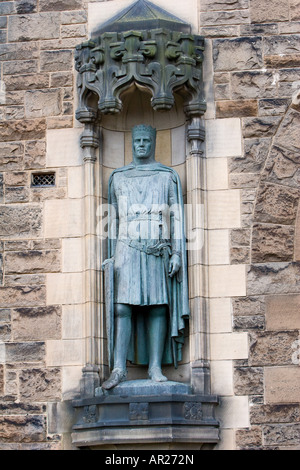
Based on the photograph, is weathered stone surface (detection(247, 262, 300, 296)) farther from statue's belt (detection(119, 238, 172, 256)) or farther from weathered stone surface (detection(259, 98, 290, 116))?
weathered stone surface (detection(259, 98, 290, 116))

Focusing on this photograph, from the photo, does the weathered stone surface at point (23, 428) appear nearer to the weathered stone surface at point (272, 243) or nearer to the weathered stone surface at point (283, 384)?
the weathered stone surface at point (283, 384)

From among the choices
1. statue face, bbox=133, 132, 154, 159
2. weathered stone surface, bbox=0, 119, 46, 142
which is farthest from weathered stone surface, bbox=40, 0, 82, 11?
statue face, bbox=133, 132, 154, 159

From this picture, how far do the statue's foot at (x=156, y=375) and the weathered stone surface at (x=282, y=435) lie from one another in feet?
3.40

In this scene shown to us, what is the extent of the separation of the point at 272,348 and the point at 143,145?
2.25 m

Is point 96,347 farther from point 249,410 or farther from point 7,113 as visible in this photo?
point 7,113

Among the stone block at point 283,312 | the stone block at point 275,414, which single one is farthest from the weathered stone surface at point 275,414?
the stone block at point 283,312

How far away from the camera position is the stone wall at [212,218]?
442 inches

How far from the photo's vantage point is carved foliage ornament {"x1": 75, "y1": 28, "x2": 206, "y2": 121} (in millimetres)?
11609

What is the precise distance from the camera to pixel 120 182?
11.7 m

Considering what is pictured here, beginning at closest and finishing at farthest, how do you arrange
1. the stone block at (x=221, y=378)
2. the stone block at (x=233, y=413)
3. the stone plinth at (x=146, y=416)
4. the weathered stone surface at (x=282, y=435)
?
the stone plinth at (x=146, y=416) < the weathered stone surface at (x=282, y=435) < the stone block at (x=233, y=413) < the stone block at (x=221, y=378)

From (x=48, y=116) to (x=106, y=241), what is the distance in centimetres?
135

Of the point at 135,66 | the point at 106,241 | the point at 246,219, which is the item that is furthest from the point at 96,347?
the point at 135,66

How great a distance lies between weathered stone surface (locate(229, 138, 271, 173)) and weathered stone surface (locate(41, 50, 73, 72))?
1870 mm

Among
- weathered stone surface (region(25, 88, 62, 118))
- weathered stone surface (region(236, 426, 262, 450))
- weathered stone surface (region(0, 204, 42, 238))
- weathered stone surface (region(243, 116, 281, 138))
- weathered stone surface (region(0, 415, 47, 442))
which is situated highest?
weathered stone surface (region(25, 88, 62, 118))
